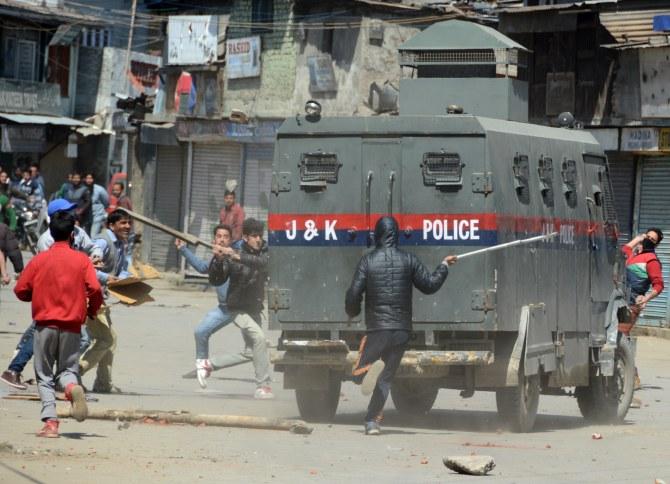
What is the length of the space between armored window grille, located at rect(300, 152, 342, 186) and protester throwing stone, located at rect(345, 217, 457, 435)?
0.86m

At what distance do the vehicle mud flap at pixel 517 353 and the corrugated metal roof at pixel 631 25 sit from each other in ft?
44.1

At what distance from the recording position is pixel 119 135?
46688 mm

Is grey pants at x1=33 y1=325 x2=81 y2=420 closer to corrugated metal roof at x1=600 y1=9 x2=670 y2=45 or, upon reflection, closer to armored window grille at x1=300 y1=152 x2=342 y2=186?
armored window grille at x1=300 y1=152 x2=342 y2=186

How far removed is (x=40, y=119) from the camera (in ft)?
153

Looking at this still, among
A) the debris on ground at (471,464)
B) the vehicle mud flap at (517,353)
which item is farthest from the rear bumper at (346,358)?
the debris on ground at (471,464)

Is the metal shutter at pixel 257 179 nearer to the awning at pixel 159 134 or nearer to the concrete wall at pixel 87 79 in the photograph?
the awning at pixel 159 134

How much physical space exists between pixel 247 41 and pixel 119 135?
42.1ft

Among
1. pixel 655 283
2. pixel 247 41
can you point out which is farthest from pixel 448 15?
pixel 655 283

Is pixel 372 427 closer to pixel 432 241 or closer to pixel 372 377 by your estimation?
pixel 372 377

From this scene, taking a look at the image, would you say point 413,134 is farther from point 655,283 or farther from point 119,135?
point 119,135

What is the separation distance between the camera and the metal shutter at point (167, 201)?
117 feet

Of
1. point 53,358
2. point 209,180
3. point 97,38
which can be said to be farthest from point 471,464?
point 97,38

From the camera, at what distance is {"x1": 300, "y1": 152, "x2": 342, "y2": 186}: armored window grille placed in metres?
13.0

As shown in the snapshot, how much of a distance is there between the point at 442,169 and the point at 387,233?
834 mm
